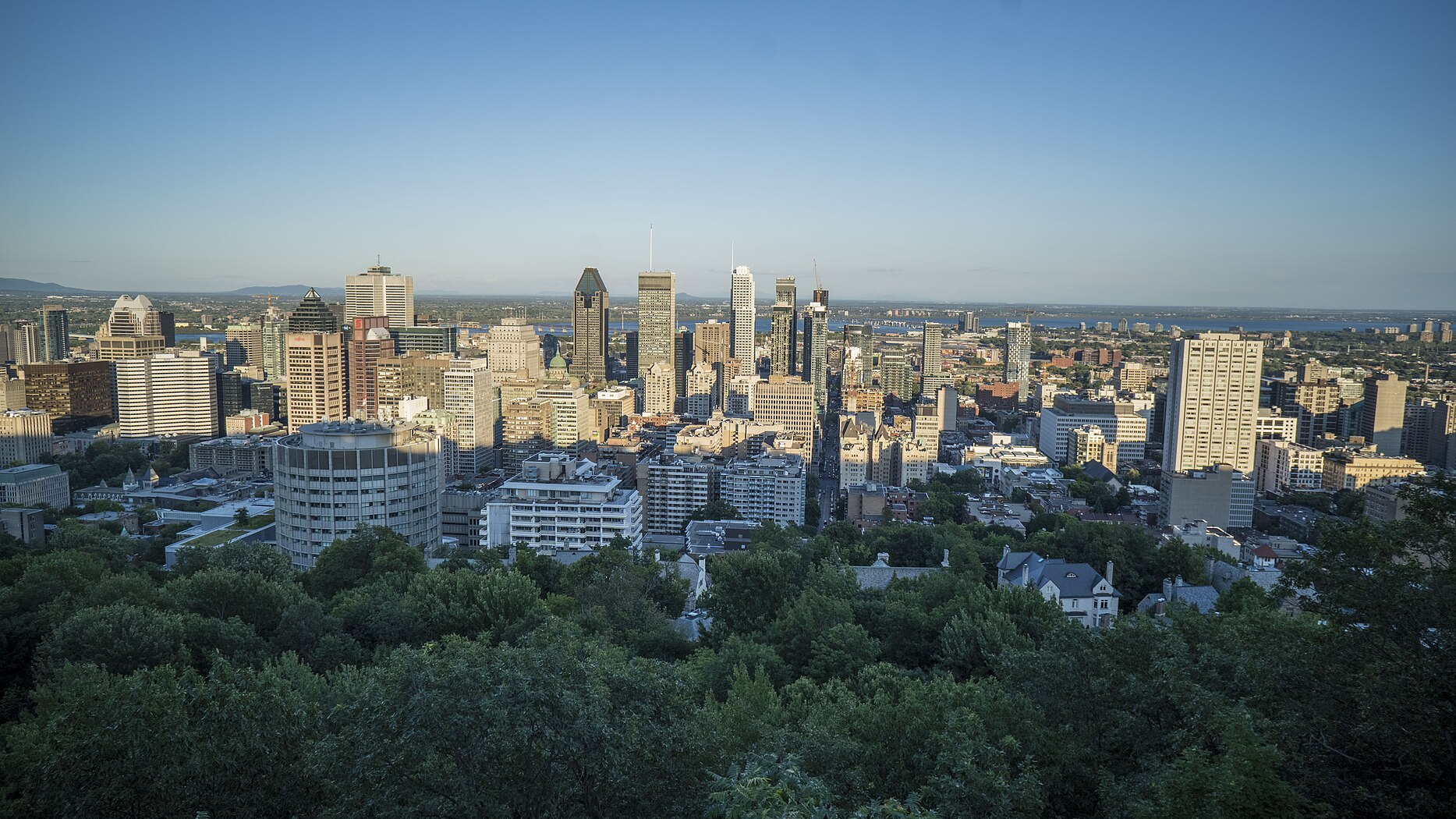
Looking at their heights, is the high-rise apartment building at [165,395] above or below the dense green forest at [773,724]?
below

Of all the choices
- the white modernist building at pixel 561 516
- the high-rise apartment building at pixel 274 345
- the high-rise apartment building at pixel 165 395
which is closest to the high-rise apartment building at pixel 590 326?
the high-rise apartment building at pixel 274 345

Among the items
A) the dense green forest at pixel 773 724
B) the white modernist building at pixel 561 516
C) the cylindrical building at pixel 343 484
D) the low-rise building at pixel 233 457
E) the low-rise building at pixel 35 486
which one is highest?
the dense green forest at pixel 773 724

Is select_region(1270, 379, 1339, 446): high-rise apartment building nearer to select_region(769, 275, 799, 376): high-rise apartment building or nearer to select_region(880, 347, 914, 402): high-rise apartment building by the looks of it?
select_region(880, 347, 914, 402): high-rise apartment building

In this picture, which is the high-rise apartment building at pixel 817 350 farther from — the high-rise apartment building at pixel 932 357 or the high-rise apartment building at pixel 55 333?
the high-rise apartment building at pixel 55 333

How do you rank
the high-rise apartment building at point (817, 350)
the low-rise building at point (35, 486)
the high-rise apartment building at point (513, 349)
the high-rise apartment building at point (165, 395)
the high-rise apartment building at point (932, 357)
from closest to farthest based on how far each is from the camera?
the low-rise building at point (35, 486) → the high-rise apartment building at point (165, 395) → the high-rise apartment building at point (513, 349) → the high-rise apartment building at point (817, 350) → the high-rise apartment building at point (932, 357)

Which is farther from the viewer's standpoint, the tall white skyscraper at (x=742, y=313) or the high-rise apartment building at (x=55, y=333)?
the tall white skyscraper at (x=742, y=313)

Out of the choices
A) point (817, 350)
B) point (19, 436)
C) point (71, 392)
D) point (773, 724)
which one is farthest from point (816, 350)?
point (773, 724)

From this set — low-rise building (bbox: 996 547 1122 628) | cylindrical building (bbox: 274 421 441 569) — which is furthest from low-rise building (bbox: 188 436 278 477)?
low-rise building (bbox: 996 547 1122 628)
